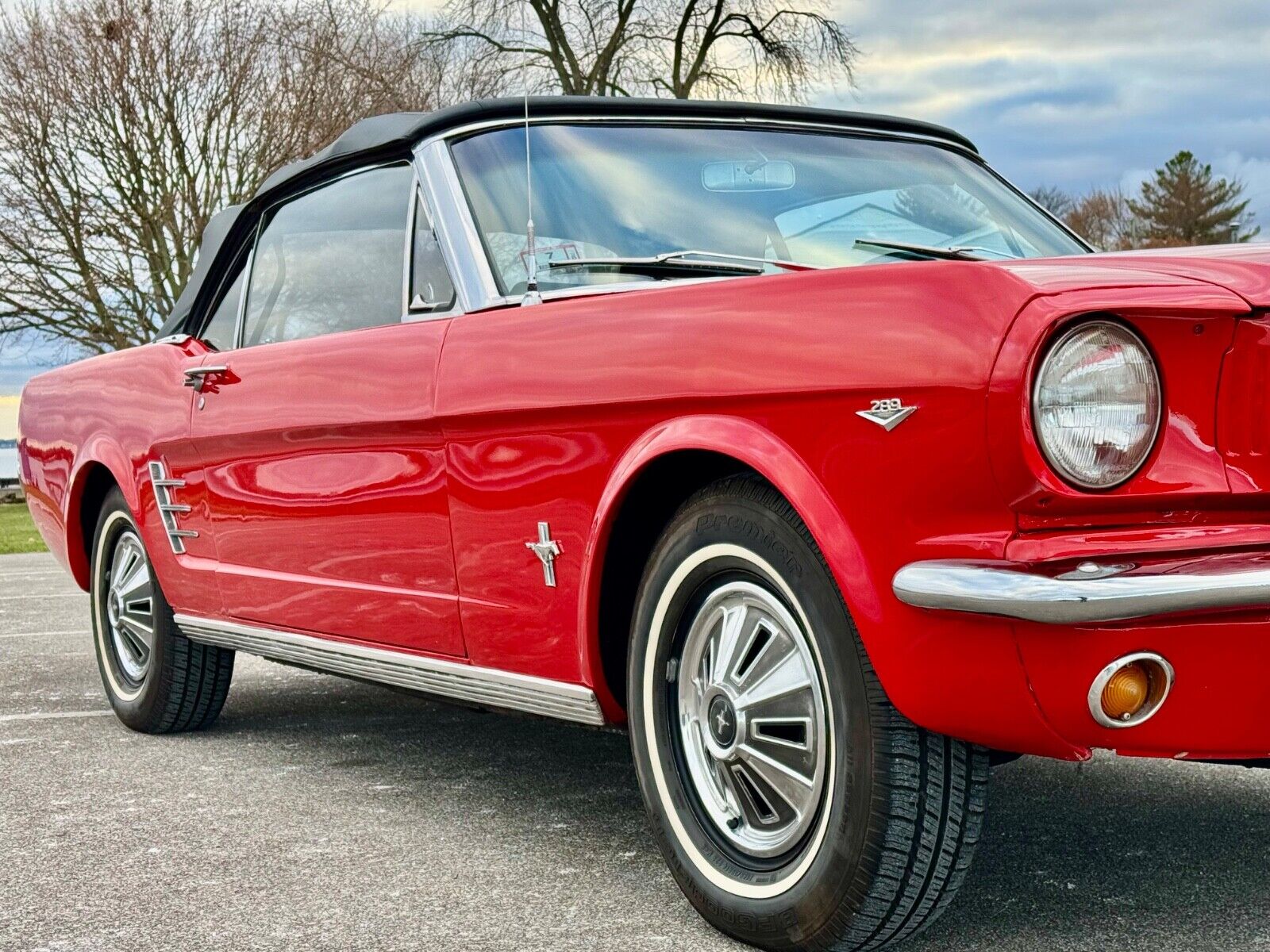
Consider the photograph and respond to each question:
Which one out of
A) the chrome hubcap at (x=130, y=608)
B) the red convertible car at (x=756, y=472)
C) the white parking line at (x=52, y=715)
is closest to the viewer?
the red convertible car at (x=756, y=472)

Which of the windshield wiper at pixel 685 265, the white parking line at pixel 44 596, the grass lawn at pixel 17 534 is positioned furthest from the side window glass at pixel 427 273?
the grass lawn at pixel 17 534

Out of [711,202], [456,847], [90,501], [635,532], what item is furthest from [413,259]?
[90,501]

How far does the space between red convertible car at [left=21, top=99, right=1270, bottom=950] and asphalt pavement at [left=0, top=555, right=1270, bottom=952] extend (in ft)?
1.05

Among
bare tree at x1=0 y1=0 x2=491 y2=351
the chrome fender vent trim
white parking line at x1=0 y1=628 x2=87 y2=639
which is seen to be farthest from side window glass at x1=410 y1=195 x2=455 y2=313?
bare tree at x1=0 y1=0 x2=491 y2=351

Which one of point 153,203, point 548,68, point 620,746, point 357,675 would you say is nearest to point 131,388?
point 357,675

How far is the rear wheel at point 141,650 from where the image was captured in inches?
201

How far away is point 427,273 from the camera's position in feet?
12.6

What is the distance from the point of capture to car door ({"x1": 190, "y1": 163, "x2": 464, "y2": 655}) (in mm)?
3662

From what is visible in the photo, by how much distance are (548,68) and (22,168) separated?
7324mm

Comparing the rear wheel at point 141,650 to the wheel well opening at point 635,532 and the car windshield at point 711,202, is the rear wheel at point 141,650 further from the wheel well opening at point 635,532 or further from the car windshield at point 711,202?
the wheel well opening at point 635,532

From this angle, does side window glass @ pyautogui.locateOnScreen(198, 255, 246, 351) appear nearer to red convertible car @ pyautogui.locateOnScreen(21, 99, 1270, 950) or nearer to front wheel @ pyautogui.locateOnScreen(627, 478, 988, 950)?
red convertible car @ pyautogui.locateOnScreen(21, 99, 1270, 950)

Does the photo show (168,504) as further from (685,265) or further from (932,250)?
(932,250)

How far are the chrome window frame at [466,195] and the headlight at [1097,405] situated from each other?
113 cm

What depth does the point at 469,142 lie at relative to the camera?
13.0 feet
